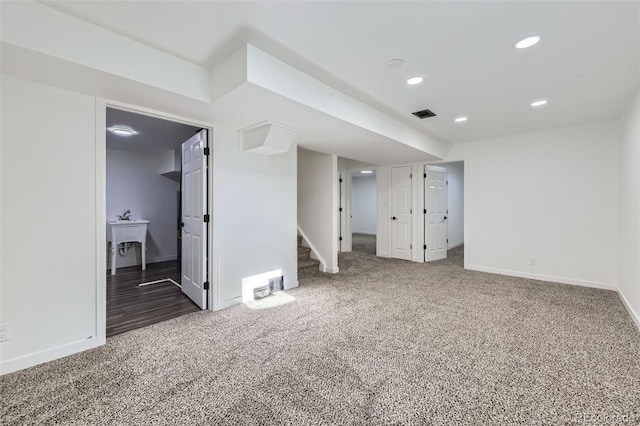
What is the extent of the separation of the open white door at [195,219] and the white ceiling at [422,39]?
1376mm

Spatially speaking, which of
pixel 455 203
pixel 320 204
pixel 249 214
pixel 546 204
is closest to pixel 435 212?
pixel 546 204

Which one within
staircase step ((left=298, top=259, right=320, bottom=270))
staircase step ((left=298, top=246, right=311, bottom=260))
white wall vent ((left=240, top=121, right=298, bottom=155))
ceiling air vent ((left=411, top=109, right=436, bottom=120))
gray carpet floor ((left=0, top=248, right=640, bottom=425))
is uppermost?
ceiling air vent ((left=411, top=109, right=436, bottom=120))

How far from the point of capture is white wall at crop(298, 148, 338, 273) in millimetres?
5102

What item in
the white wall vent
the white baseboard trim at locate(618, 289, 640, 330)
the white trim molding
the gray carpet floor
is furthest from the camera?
the white trim molding

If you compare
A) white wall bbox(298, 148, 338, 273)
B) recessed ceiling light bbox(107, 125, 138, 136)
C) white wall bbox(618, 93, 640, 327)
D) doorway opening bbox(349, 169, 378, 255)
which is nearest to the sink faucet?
recessed ceiling light bbox(107, 125, 138, 136)

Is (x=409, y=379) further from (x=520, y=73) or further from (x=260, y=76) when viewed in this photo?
(x=520, y=73)

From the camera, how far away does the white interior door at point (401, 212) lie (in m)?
6.24

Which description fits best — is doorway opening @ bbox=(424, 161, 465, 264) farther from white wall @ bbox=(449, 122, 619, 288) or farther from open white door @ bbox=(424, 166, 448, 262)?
white wall @ bbox=(449, 122, 619, 288)

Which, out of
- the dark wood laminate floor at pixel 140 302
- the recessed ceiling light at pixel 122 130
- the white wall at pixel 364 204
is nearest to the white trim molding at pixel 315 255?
the dark wood laminate floor at pixel 140 302

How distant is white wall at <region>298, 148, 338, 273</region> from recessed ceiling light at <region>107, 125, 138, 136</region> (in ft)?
9.54

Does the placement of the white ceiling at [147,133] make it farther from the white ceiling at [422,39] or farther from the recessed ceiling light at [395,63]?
the recessed ceiling light at [395,63]

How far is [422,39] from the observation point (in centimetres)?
203

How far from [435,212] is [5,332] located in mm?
6583

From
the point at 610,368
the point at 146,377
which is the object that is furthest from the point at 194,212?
the point at 610,368
